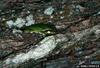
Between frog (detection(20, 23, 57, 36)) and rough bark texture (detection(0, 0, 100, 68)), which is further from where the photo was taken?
frog (detection(20, 23, 57, 36))

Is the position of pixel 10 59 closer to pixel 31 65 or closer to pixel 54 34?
pixel 31 65

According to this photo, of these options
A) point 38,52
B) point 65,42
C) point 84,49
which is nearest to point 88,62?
point 84,49

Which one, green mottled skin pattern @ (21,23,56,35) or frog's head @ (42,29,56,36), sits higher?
green mottled skin pattern @ (21,23,56,35)

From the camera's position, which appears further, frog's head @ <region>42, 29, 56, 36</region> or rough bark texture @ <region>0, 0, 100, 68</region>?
frog's head @ <region>42, 29, 56, 36</region>

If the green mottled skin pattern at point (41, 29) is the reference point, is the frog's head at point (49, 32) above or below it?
below

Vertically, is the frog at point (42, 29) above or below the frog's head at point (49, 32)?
above

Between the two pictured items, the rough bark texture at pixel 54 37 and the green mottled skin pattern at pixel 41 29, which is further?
the green mottled skin pattern at pixel 41 29

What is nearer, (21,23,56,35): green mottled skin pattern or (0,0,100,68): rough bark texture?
(0,0,100,68): rough bark texture
